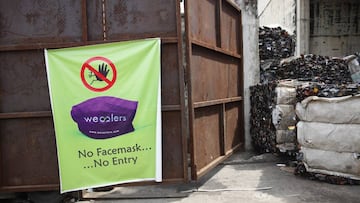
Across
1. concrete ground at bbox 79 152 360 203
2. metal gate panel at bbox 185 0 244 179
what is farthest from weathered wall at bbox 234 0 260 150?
concrete ground at bbox 79 152 360 203

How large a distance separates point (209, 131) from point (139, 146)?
1.36 m

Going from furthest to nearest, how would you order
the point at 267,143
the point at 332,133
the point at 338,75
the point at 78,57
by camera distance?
the point at 338,75, the point at 267,143, the point at 332,133, the point at 78,57

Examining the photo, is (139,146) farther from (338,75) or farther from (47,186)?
(338,75)

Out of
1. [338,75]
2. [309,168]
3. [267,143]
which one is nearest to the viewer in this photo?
[309,168]

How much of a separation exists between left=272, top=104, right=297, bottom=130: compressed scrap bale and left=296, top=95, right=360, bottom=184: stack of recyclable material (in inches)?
32.5

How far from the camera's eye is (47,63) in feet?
11.5

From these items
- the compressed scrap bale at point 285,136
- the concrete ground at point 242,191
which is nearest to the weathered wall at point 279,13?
the compressed scrap bale at point 285,136

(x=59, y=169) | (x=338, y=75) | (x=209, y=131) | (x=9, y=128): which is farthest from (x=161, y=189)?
(x=338, y=75)

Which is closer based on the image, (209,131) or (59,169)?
(59,169)

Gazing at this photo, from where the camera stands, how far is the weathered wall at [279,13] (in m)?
13.3

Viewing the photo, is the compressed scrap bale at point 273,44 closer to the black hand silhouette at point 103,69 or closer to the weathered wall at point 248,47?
the weathered wall at point 248,47

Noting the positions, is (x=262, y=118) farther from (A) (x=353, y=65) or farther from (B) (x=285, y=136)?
(A) (x=353, y=65)

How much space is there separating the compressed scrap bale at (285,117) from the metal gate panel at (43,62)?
257 centimetres

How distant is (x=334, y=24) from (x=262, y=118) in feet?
A: 30.7
